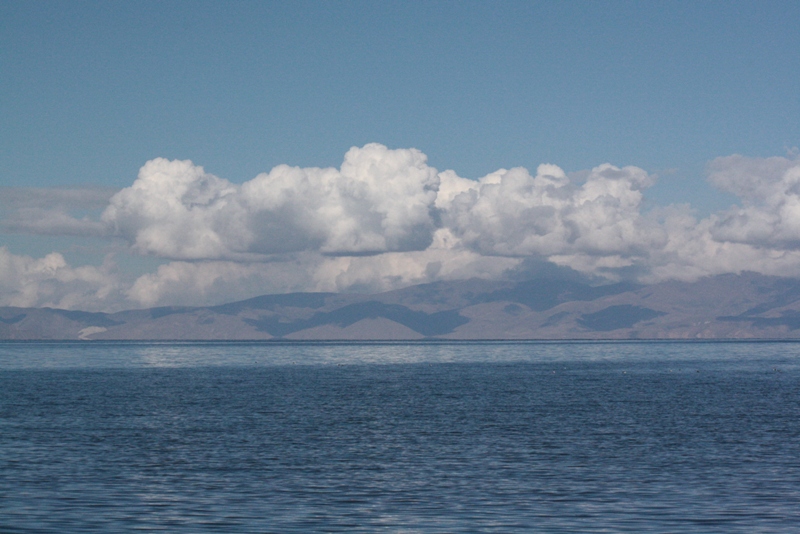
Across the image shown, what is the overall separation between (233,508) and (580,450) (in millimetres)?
25234

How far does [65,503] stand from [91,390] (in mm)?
85012

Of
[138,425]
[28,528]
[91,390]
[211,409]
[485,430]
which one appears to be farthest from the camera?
[91,390]

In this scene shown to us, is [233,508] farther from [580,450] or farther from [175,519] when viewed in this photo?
[580,450]

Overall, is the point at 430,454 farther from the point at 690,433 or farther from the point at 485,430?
the point at 690,433

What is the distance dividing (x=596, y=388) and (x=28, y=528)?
9841 centimetres

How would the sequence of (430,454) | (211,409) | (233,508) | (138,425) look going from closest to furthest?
(233,508), (430,454), (138,425), (211,409)

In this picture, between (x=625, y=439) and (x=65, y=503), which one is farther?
(x=625, y=439)

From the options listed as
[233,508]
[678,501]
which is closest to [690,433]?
[678,501]

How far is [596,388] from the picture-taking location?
12500cm

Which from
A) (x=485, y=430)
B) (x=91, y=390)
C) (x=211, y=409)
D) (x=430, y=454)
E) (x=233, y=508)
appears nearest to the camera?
(x=233, y=508)

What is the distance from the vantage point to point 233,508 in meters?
38.9

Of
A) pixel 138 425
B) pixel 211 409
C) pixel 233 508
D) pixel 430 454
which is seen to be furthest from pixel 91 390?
pixel 233 508

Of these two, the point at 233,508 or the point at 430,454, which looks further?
the point at 430,454

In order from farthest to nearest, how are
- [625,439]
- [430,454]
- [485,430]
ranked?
[485,430], [625,439], [430,454]
